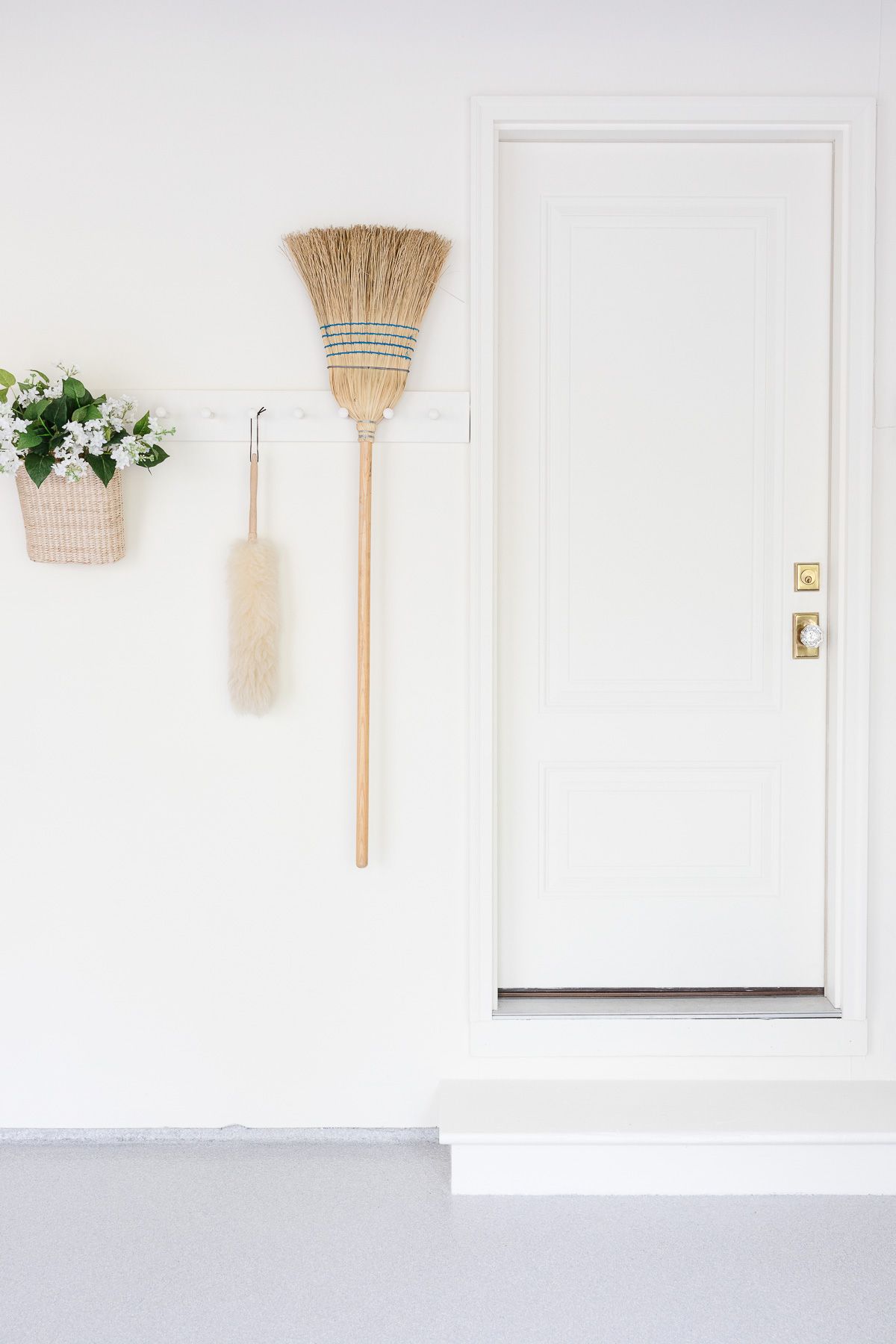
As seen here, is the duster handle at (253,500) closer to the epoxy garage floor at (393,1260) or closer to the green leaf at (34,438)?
the green leaf at (34,438)

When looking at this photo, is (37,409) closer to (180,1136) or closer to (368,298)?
(368,298)

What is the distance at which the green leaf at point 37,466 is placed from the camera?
189 centimetres

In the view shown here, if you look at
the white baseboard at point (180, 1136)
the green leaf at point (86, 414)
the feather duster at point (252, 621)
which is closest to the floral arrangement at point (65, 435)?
the green leaf at point (86, 414)

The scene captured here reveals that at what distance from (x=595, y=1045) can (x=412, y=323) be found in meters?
1.64

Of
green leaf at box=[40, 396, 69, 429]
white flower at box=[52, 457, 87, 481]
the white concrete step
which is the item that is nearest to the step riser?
the white concrete step

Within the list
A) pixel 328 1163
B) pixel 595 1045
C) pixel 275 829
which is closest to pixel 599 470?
pixel 275 829

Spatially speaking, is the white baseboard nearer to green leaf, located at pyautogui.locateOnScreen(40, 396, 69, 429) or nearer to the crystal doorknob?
the crystal doorknob

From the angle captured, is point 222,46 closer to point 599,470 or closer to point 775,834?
point 599,470

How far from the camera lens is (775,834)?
2.24 meters

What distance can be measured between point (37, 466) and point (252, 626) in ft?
1.72

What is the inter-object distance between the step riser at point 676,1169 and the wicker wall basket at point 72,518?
1.47 m

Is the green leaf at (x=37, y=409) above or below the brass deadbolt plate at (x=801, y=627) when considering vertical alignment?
above

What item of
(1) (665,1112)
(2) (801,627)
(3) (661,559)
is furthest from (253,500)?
(1) (665,1112)

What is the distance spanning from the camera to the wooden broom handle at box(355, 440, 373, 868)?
2.03m
